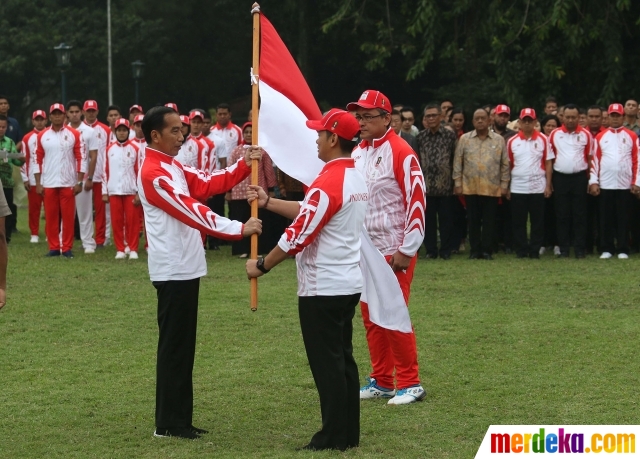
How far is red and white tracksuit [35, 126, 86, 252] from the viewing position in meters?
16.9

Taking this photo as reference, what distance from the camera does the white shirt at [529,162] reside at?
53.3ft

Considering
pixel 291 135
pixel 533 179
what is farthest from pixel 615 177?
pixel 291 135

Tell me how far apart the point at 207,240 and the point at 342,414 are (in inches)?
473

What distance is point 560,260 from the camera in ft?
53.3

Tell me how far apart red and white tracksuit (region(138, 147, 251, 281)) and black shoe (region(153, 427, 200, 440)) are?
0.98 meters

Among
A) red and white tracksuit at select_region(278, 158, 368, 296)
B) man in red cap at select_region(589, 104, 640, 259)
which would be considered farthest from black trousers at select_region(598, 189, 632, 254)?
red and white tracksuit at select_region(278, 158, 368, 296)

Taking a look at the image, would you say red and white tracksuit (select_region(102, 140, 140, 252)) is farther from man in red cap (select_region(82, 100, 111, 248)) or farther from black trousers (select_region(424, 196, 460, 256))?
black trousers (select_region(424, 196, 460, 256))

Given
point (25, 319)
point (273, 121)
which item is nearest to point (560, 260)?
point (25, 319)

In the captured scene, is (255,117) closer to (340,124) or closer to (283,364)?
(340,124)

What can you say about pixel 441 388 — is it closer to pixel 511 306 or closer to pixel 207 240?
pixel 511 306

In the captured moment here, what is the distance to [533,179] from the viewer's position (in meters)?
16.3

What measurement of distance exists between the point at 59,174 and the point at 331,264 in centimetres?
1101

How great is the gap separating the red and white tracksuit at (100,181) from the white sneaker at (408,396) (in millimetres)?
10894

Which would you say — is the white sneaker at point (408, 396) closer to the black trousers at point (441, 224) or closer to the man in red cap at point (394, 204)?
the man in red cap at point (394, 204)
